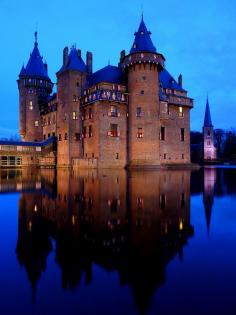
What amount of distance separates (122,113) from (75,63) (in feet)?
41.2

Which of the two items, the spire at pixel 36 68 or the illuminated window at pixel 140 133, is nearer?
the illuminated window at pixel 140 133

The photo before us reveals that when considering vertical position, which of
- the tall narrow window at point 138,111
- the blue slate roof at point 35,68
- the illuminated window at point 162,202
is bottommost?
the illuminated window at point 162,202

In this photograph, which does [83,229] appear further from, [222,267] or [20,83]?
[20,83]

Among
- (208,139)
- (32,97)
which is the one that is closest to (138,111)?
(32,97)

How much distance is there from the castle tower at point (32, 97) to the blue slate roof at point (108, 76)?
16135mm

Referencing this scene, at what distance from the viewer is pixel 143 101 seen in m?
47.2

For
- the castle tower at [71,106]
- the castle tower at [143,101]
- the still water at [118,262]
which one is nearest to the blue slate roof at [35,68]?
the castle tower at [71,106]

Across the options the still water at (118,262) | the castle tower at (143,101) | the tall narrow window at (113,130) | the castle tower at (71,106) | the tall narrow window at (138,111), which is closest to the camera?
the still water at (118,262)

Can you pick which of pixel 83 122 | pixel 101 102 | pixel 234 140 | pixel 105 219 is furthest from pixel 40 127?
pixel 234 140

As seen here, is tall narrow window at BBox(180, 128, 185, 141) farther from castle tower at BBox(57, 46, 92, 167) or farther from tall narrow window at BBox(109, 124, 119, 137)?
castle tower at BBox(57, 46, 92, 167)

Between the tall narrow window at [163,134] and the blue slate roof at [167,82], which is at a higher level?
the blue slate roof at [167,82]

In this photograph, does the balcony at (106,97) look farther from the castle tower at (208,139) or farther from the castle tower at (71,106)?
the castle tower at (208,139)

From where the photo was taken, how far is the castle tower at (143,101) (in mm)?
46594

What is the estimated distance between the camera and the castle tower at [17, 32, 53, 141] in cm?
6375
